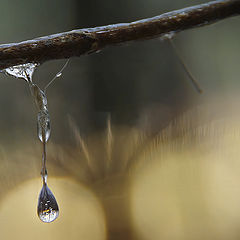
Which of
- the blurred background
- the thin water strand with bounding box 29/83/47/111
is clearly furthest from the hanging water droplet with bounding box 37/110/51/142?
the blurred background

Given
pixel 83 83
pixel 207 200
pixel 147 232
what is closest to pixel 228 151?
pixel 207 200

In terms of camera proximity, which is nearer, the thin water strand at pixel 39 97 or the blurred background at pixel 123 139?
the thin water strand at pixel 39 97

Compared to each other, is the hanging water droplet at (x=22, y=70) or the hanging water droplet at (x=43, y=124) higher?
the hanging water droplet at (x=22, y=70)

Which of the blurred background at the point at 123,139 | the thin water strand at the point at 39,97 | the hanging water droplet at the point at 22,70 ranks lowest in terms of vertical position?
the blurred background at the point at 123,139

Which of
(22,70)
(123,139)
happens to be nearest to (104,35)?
(22,70)

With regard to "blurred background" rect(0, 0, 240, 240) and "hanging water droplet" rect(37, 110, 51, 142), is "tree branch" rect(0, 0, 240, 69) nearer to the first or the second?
"hanging water droplet" rect(37, 110, 51, 142)

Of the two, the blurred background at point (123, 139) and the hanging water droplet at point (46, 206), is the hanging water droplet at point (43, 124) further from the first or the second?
the blurred background at point (123, 139)

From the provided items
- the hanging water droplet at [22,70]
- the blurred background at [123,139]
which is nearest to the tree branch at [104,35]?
the hanging water droplet at [22,70]

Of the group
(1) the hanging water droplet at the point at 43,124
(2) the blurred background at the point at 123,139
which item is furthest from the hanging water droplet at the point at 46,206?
(2) the blurred background at the point at 123,139

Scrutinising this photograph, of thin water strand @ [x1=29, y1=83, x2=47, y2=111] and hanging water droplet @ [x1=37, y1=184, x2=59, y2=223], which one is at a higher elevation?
thin water strand @ [x1=29, y1=83, x2=47, y2=111]
